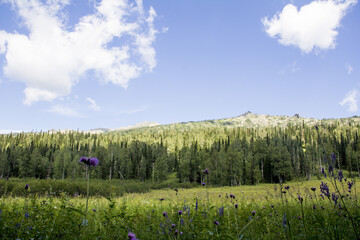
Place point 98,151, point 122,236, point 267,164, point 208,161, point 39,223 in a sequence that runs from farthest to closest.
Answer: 1. point 98,151
2. point 267,164
3. point 208,161
4. point 39,223
5. point 122,236

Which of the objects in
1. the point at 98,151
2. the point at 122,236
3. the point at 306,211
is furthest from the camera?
the point at 98,151

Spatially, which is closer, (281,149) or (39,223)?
(39,223)

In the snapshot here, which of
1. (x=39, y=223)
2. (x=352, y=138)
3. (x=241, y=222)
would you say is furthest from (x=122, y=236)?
(x=352, y=138)

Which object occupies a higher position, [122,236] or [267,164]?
[122,236]

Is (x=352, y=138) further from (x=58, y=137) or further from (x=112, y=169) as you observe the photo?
(x=58, y=137)

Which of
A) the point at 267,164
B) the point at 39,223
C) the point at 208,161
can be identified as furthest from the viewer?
the point at 267,164

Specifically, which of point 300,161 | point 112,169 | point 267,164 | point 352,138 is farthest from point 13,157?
point 352,138

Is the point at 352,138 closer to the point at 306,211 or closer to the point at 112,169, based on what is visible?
the point at 112,169

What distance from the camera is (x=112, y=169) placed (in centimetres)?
10094

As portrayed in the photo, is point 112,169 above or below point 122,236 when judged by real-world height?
below

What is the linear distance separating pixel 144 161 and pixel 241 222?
319 feet

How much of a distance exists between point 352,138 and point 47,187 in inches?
5755

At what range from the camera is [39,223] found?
14.7 feet

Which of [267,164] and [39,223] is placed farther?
[267,164]
